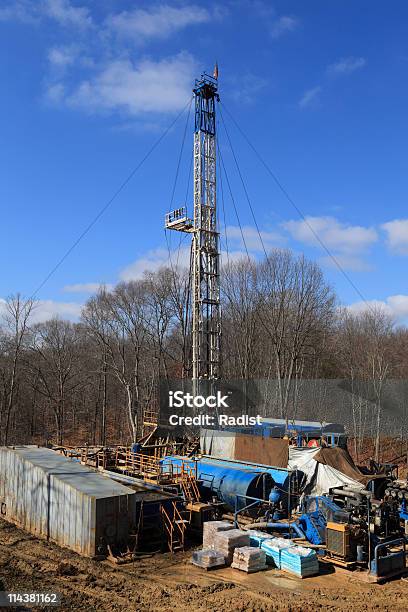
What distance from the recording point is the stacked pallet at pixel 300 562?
12375 mm

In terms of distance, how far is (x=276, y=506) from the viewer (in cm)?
1714

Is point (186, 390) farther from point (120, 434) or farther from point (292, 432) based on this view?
point (120, 434)

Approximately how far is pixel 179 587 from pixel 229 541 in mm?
2157

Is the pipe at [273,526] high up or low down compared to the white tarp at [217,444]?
down

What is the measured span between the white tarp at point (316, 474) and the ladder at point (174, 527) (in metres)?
4.94

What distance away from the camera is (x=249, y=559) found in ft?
41.1

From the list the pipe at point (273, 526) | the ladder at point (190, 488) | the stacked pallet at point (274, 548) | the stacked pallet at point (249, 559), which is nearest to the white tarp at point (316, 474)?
the pipe at point (273, 526)

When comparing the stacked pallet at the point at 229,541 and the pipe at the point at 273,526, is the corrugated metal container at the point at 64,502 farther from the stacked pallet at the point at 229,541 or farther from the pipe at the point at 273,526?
the pipe at the point at 273,526

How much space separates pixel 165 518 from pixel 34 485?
4.51 metres

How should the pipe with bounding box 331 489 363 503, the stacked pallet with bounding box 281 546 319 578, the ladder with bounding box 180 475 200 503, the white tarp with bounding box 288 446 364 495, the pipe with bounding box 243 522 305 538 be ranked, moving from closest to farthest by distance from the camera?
the stacked pallet with bounding box 281 546 319 578 < the pipe with bounding box 331 489 363 503 < the pipe with bounding box 243 522 305 538 < the ladder with bounding box 180 475 200 503 < the white tarp with bounding box 288 446 364 495

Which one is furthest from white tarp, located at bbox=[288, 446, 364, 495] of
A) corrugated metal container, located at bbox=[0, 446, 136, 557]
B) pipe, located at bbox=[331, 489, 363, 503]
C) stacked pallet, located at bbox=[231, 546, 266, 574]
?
corrugated metal container, located at bbox=[0, 446, 136, 557]

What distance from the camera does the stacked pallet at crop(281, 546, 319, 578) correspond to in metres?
12.4

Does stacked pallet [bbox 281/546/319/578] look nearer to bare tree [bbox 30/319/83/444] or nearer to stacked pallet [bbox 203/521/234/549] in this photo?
stacked pallet [bbox 203/521/234/549]

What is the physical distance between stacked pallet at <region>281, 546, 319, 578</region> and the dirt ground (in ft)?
0.70
